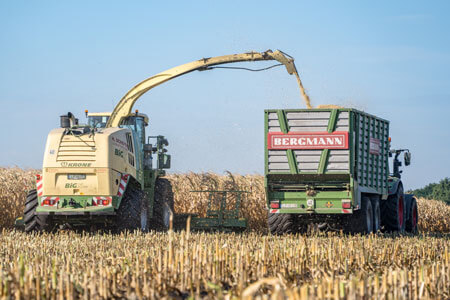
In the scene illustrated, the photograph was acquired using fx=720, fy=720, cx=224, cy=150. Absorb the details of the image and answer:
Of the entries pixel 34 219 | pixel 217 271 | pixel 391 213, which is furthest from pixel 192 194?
pixel 217 271

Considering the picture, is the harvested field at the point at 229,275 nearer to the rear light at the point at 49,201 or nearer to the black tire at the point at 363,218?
the rear light at the point at 49,201

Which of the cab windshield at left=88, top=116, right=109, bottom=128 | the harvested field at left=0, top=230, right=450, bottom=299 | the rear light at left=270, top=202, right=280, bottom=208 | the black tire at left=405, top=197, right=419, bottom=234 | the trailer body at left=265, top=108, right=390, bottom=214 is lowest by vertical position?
the harvested field at left=0, top=230, right=450, bottom=299

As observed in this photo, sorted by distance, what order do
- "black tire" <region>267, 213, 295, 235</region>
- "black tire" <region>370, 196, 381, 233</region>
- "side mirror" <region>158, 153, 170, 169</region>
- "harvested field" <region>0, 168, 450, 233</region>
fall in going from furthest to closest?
1. "harvested field" <region>0, 168, 450, 233</region>
2. "side mirror" <region>158, 153, 170, 169</region>
3. "black tire" <region>370, 196, 381, 233</region>
4. "black tire" <region>267, 213, 295, 235</region>

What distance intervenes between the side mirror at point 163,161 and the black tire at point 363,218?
193 inches

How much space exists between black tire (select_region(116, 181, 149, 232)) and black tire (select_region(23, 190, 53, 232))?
1411mm

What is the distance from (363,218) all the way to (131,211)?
4812mm

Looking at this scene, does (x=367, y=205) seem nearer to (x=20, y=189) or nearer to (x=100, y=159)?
(x=100, y=159)

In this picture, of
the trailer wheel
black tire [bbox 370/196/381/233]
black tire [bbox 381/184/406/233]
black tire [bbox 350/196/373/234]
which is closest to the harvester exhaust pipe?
the trailer wheel

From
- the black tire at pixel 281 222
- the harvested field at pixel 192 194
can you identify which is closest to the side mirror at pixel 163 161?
the harvested field at pixel 192 194

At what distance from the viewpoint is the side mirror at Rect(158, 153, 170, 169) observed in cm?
1731

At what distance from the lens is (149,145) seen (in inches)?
659

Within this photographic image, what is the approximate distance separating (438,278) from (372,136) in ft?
Result: 31.3

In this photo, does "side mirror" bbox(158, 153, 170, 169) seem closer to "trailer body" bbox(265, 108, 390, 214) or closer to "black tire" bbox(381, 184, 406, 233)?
"trailer body" bbox(265, 108, 390, 214)

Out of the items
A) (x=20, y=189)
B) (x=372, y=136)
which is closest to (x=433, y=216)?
(x=372, y=136)
